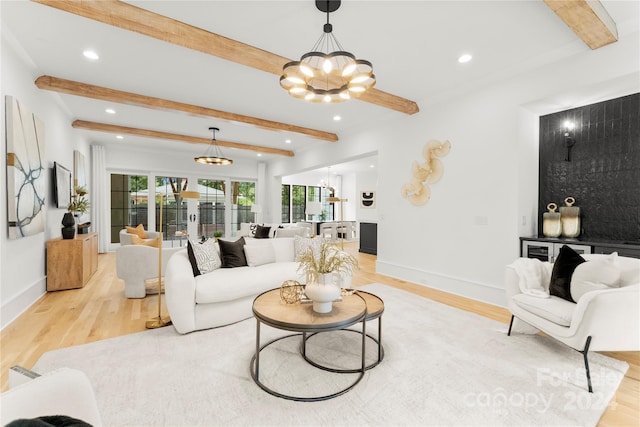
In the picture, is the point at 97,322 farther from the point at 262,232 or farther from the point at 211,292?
the point at 262,232

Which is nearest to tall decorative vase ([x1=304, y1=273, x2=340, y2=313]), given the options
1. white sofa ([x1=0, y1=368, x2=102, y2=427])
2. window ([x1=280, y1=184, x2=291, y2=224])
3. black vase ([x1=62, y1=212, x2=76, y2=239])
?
white sofa ([x1=0, y1=368, x2=102, y2=427])

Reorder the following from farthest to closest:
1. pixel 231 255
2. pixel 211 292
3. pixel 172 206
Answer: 1. pixel 172 206
2. pixel 231 255
3. pixel 211 292

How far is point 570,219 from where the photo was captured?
3426mm

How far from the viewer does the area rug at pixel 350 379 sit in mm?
1712

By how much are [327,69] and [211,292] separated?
2.36 meters

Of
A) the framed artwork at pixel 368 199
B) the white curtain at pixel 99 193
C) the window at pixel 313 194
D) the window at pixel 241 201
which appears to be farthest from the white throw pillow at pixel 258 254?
the window at pixel 313 194

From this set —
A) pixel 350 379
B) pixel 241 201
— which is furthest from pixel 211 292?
pixel 241 201

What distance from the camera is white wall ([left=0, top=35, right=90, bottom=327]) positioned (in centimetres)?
295

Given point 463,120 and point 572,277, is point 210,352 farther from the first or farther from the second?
point 463,120

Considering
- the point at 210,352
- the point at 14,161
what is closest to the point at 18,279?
the point at 14,161

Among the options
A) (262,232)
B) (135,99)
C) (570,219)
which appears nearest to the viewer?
(570,219)

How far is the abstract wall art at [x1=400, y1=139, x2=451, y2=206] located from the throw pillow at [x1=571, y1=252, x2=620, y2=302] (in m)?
2.28

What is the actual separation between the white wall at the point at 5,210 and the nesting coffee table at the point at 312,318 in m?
2.84

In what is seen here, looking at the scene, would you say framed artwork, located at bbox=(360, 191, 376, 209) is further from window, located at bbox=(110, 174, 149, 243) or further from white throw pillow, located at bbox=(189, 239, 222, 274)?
white throw pillow, located at bbox=(189, 239, 222, 274)
